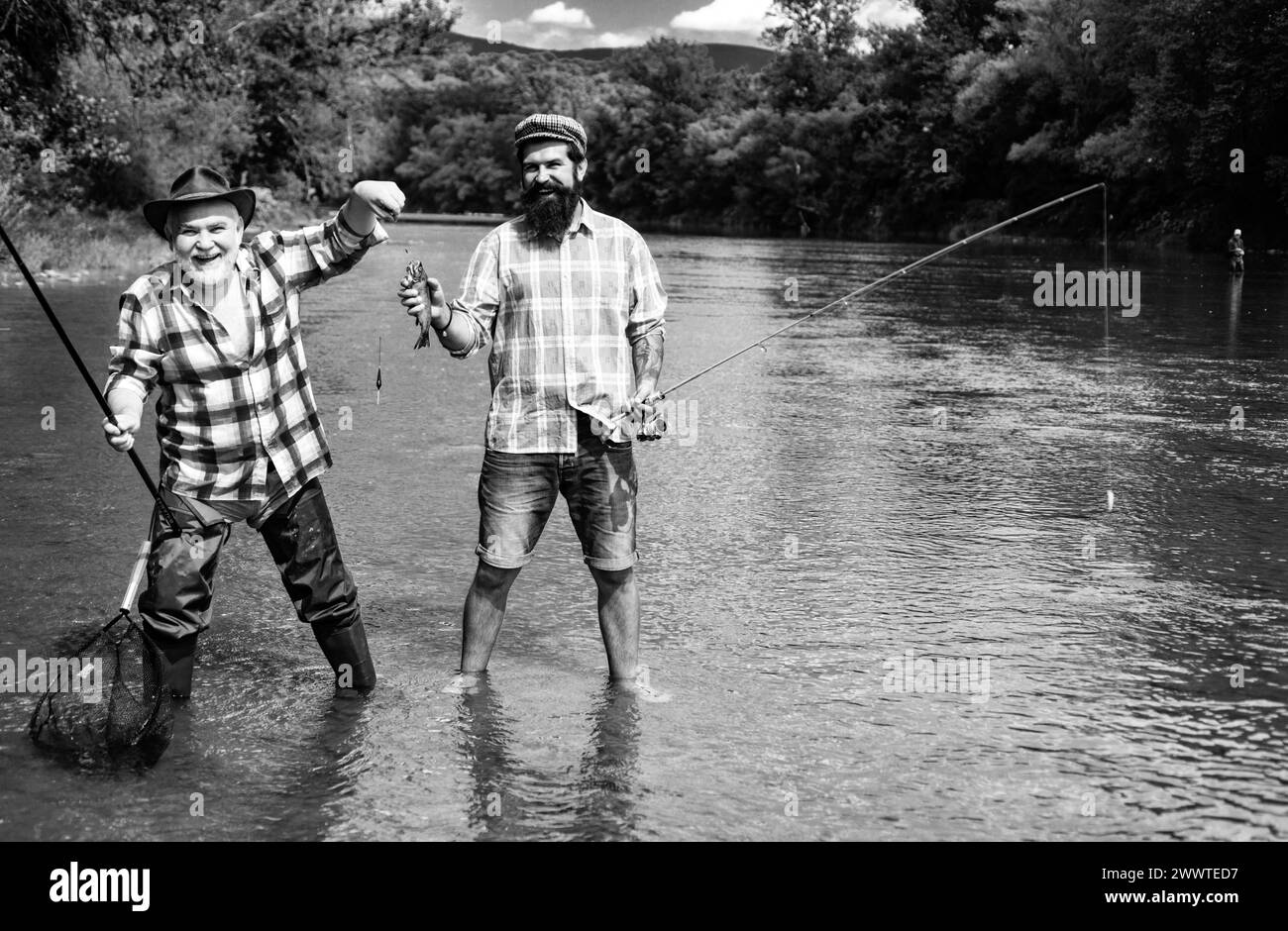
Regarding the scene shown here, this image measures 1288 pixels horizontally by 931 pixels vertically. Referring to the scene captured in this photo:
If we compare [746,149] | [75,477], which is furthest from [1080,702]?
[746,149]

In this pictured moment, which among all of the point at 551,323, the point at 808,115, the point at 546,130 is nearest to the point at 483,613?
the point at 551,323

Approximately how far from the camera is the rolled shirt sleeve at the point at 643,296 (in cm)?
492

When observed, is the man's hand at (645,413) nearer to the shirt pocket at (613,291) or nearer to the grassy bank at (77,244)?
the shirt pocket at (613,291)

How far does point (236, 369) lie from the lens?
4.57 metres

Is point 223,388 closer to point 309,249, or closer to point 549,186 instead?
point 309,249

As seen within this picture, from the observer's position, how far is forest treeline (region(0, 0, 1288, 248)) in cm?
2720

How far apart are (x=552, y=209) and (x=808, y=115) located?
273 ft

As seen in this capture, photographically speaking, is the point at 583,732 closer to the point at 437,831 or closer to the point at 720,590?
the point at 437,831

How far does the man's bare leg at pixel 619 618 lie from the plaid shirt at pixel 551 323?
496 millimetres

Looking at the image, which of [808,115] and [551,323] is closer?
[551,323]

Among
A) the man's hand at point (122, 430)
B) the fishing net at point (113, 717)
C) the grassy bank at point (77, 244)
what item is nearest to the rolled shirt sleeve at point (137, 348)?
the man's hand at point (122, 430)

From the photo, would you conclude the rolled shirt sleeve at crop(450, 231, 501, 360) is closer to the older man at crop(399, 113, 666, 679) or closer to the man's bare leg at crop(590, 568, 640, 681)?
the older man at crop(399, 113, 666, 679)

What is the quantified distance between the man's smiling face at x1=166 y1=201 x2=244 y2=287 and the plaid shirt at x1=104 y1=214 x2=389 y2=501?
0.05 m
